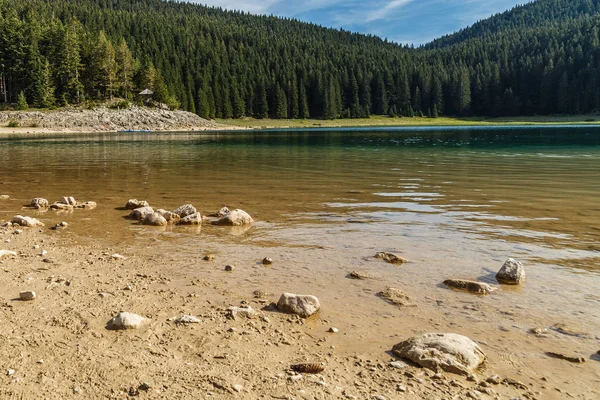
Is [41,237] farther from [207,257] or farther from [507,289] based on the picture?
[507,289]

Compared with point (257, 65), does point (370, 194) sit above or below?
below

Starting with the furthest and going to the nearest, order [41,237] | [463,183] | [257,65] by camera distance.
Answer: [257,65] → [463,183] → [41,237]

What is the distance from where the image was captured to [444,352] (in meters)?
4.36

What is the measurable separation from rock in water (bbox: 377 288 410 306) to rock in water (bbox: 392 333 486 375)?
1291 millimetres

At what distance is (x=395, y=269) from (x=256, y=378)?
387 cm

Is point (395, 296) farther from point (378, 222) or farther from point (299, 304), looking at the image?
point (378, 222)

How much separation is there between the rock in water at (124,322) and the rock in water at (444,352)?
2890 millimetres

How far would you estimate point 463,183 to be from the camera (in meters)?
18.6

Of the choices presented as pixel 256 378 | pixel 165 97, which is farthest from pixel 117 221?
pixel 165 97

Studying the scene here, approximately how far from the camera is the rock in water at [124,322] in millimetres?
5047

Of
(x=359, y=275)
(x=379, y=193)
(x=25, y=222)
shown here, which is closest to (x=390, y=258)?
(x=359, y=275)

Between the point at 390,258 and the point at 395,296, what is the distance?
69.9 inches

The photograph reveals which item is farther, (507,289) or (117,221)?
(117,221)

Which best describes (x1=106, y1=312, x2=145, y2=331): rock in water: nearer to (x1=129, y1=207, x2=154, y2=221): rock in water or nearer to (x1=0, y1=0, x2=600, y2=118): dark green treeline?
(x1=129, y1=207, x2=154, y2=221): rock in water
